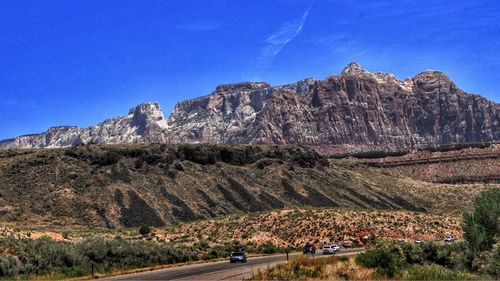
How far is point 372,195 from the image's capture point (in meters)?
118

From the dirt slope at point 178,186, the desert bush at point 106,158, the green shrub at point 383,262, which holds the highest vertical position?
the desert bush at point 106,158

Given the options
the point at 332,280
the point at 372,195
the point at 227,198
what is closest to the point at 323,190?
the point at 372,195

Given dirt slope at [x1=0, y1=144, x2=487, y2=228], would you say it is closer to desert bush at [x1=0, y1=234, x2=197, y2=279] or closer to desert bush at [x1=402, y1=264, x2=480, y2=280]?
desert bush at [x1=0, y1=234, x2=197, y2=279]

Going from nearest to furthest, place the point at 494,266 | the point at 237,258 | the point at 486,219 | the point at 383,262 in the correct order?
the point at 494,266 < the point at 383,262 < the point at 486,219 < the point at 237,258

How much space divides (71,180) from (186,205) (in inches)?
848

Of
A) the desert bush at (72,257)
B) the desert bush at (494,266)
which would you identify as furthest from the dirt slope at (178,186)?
the desert bush at (494,266)

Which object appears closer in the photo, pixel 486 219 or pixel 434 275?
pixel 434 275

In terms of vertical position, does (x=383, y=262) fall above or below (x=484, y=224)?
below

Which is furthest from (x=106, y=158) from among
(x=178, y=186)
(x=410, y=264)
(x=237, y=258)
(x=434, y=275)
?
(x=434, y=275)

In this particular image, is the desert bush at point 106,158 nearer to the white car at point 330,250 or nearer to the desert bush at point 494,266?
the white car at point 330,250

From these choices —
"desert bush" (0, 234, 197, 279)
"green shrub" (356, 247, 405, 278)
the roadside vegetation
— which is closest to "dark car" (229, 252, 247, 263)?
"desert bush" (0, 234, 197, 279)

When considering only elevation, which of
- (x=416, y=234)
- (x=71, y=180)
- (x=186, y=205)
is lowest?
(x=416, y=234)

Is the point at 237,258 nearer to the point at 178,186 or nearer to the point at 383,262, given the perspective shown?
the point at 383,262

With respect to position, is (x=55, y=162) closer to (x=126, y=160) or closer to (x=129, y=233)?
(x=126, y=160)
